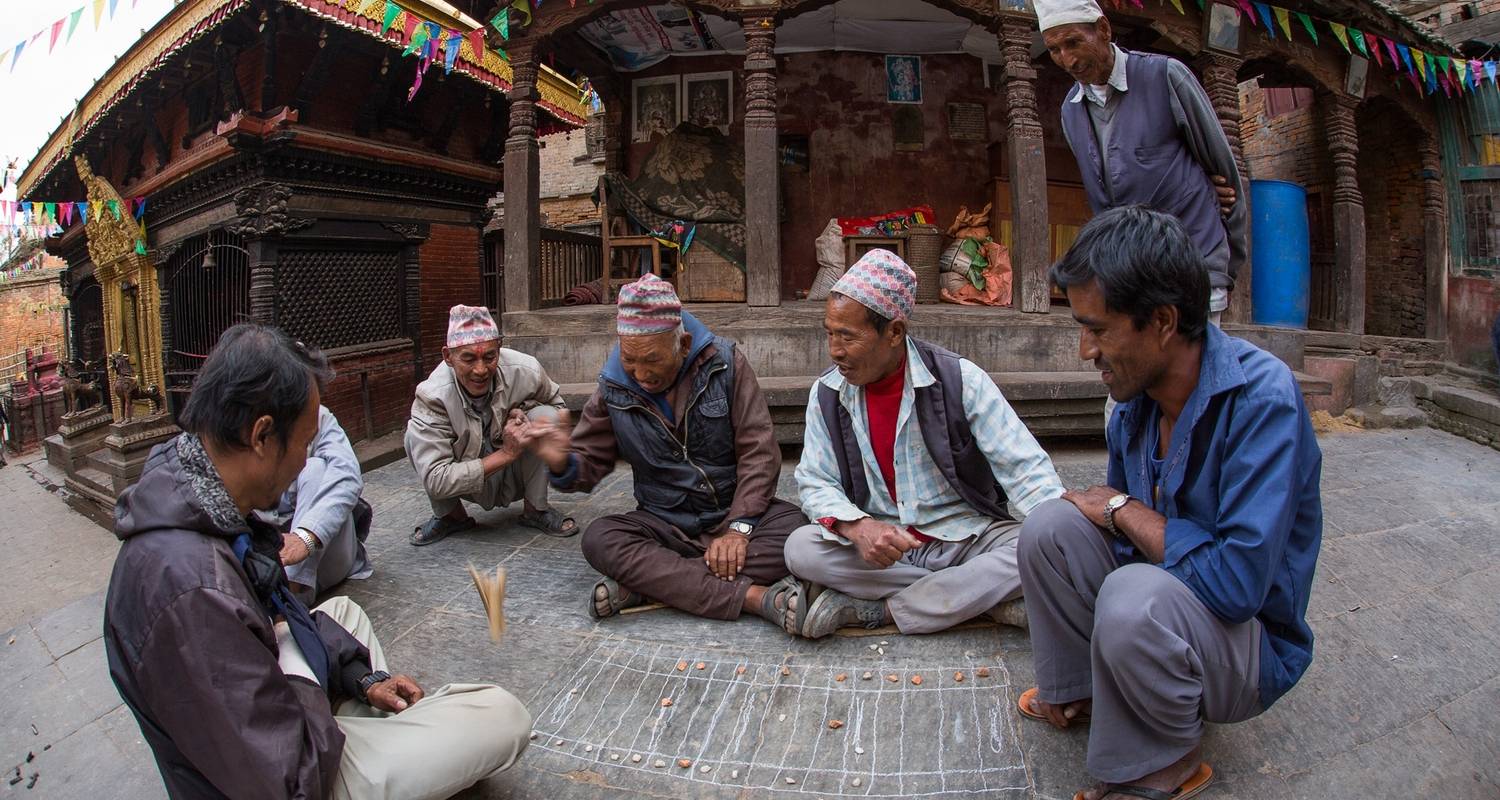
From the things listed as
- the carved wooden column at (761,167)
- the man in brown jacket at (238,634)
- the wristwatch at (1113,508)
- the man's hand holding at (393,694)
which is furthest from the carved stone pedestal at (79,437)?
the wristwatch at (1113,508)

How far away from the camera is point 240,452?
5.66 ft

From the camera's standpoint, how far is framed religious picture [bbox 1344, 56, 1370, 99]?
8.59 meters

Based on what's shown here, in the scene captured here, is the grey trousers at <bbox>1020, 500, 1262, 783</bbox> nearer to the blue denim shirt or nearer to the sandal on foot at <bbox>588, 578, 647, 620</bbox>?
the blue denim shirt

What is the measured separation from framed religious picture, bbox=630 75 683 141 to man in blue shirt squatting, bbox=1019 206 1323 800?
8.01 metres

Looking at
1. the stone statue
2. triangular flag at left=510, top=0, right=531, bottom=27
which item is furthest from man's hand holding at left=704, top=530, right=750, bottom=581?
the stone statue

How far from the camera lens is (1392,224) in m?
10.5

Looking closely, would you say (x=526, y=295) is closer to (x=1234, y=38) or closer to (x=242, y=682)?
(x=242, y=682)

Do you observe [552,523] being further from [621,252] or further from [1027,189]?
[621,252]

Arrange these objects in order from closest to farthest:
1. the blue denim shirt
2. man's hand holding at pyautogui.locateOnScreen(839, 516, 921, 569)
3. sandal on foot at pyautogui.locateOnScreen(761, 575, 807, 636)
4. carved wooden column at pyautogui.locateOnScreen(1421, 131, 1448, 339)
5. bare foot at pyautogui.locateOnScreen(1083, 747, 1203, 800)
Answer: the blue denim shirt < bare foot at pyautogui.locateOnScreen(1083, 747, 1203, 800) < man's hand holding at pyautogui.locateOnScreen(839, 516, 921, 569) < sandal on foot at pyautogui.locateOnScreen(761, 575, 807, 636) < carved wooden column at pyautogui.locateOnScreen(1421, 131, 1448, 339)

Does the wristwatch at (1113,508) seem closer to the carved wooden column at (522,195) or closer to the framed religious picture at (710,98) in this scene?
the carved wooden column at (522,195)

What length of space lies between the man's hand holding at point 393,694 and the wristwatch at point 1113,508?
75.6 inches

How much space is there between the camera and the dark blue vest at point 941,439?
2883 millimetres

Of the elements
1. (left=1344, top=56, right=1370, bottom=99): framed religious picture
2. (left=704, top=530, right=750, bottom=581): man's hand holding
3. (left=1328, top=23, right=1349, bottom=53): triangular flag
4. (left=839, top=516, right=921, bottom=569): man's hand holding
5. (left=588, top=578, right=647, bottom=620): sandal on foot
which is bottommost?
(left=588, top=578, right=647, bottom=620): sandal on foot

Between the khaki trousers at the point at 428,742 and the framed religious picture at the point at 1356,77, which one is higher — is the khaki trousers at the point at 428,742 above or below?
below
